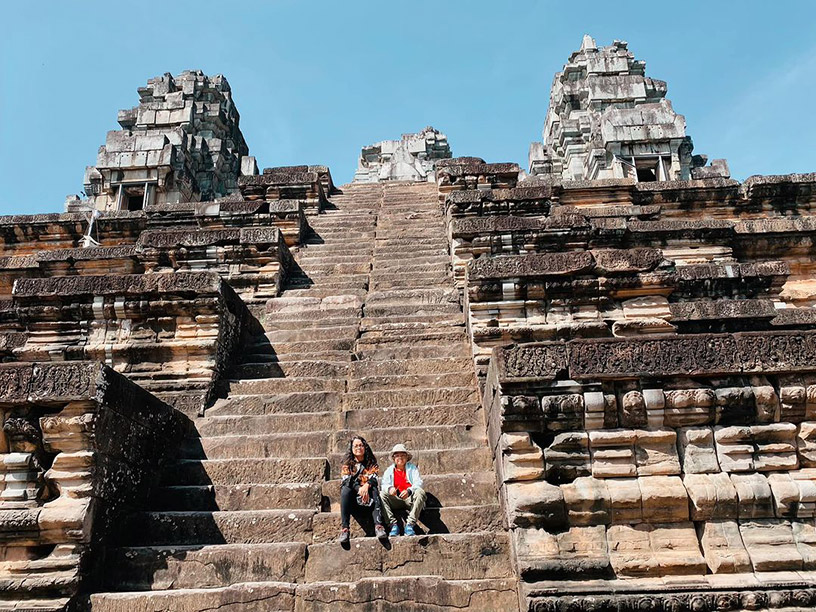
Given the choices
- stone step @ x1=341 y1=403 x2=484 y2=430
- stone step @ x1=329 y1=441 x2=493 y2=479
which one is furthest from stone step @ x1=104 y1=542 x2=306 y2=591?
stone step @ x1=341 y1=403 x2=484 y2=430

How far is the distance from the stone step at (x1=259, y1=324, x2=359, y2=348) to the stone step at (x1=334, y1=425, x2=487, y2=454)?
204cm

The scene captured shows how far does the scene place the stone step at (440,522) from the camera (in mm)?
4605

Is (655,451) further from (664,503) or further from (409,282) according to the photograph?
Answer: (409,282)

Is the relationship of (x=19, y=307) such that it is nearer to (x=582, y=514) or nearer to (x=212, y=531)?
(x=212, y=531)

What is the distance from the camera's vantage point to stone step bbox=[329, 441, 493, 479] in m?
5.18

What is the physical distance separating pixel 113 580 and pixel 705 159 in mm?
19497

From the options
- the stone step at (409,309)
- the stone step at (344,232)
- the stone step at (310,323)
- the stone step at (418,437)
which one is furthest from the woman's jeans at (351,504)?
the stone step at (344,232)

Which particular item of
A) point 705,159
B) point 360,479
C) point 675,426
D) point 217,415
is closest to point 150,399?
point 217,415

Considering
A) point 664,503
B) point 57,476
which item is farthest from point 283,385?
point 664,503

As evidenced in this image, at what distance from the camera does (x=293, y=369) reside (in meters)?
6.86

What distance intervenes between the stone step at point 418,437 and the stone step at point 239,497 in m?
0.61

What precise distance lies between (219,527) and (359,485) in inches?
40.6

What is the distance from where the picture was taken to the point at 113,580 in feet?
14.3

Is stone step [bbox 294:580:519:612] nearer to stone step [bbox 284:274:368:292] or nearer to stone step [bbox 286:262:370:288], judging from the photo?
stone step [bbox 284:274:368:292]
